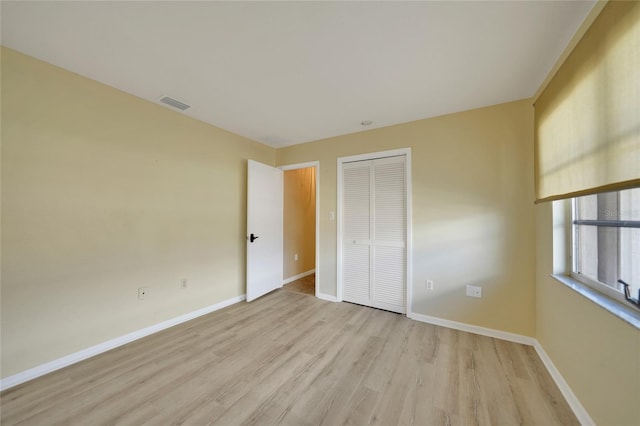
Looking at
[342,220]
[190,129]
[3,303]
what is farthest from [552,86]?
[3,303]

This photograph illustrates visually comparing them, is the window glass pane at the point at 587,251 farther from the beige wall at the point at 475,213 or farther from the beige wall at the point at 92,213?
the beige wall at the point at 92,213

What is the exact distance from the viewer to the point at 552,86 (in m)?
1.70

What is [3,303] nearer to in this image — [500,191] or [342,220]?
[342,220]

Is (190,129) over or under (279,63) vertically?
under

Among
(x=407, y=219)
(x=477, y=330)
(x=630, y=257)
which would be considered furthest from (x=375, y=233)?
(x=630, y=257)

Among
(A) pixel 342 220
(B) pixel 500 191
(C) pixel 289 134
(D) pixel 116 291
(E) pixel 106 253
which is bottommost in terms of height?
(D) pixel 116 291

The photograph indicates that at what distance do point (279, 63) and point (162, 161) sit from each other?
1731 mm

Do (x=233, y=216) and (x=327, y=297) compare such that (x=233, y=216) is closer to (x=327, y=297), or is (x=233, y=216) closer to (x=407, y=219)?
(x=327, y=297)

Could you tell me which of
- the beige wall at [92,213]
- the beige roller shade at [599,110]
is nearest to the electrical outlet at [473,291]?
the beige roller shade at [599,110]

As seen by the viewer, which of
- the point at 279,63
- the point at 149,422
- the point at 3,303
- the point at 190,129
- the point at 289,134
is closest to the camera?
the point at 149,422

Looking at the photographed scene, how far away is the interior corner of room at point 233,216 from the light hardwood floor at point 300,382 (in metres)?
0.23

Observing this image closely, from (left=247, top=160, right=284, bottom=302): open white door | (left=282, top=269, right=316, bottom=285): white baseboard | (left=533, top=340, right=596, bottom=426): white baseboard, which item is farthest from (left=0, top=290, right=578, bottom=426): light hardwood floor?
(left=282, top=269, right=316, bottom=285): white baseboard

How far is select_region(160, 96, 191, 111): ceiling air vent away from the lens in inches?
91.4

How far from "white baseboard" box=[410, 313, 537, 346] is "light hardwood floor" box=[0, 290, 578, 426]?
0.26ft
